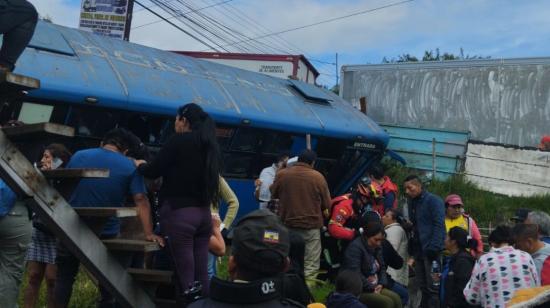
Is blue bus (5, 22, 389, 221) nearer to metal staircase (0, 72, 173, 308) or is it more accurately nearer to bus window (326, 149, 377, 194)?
bus window (326, 149, 377, 194)

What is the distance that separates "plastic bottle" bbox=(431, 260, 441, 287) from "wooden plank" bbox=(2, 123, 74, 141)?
5.05m

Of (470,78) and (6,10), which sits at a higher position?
(470,78)

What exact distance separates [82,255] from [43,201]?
0.48 meters

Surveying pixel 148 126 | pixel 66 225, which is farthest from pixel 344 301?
pixel 148 126

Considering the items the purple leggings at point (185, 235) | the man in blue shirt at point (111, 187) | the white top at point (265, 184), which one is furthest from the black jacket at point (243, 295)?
the white top at point (265, 184)

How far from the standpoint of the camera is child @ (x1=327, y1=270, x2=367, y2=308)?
4.70 m

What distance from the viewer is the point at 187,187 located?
4.57 meters

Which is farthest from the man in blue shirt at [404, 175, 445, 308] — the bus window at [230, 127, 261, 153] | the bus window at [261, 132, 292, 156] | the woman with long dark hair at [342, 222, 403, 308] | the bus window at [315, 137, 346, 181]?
the bus window at [315, 137, 346, 181]

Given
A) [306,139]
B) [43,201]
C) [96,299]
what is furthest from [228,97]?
[43,201]

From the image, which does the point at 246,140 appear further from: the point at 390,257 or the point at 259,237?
the point at 259,237

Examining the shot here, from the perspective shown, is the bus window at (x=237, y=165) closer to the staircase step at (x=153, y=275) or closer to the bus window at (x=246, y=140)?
the bus window at (x=246, y=140)

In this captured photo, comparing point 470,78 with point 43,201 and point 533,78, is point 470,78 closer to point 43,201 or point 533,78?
point 533,78

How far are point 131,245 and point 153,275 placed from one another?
343 mm

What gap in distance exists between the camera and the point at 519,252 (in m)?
5.05
